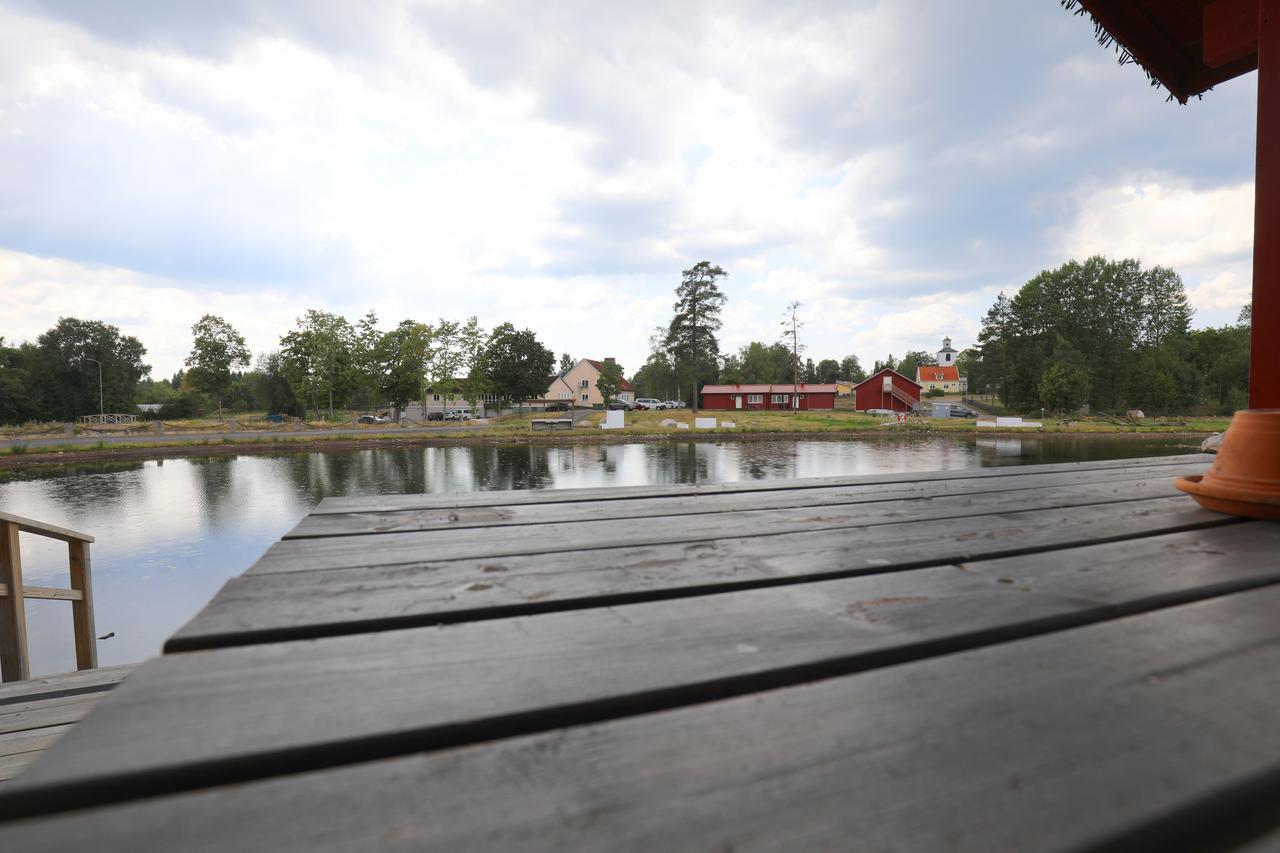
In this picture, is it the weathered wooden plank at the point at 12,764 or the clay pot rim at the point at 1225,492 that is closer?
the clay pot rim at the point at 1225,492

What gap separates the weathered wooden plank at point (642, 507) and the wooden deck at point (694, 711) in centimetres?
30

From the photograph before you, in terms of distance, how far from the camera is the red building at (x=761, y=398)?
151ft

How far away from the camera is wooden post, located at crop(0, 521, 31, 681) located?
2664mm

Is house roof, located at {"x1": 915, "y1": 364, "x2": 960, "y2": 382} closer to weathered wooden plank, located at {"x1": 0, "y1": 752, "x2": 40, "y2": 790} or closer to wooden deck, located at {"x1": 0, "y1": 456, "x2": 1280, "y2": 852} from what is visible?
wooden deck, located at {"x1": 0, "y1": 456, "x2": 1280, "y2": 852}

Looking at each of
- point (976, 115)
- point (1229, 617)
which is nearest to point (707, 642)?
point (1229, 617)

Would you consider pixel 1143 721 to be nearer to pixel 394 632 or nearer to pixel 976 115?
pixel 394 632

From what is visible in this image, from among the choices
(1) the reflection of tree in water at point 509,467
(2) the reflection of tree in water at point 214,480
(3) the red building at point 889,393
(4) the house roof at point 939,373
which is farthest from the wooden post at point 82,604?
(4) the house roof at point 939,373

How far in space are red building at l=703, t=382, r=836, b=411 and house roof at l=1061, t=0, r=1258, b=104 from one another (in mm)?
44030

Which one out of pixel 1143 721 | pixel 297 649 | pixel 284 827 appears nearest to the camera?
pixel 284 827

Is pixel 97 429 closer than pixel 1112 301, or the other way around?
pixel 97 429

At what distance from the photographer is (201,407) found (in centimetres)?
4800

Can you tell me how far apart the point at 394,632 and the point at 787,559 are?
0.69m

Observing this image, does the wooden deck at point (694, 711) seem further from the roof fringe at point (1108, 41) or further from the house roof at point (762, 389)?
the house roof at point (762, 389)

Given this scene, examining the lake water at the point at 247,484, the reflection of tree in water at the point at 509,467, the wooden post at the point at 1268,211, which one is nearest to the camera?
the wooden post at the point at 1268,211
